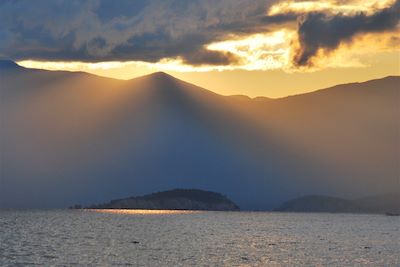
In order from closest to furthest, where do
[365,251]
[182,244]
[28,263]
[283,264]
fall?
1. [28,263]
2. [283,264]
3. [365,251]
4. [182,244]

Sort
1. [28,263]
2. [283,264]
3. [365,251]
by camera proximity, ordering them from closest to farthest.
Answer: [28,263] → [283,264] → [365,251]

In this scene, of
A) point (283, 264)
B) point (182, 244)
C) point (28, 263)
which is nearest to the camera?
point (28, 263)

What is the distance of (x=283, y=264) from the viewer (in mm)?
131875

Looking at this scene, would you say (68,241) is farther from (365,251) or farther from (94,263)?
(365,251)

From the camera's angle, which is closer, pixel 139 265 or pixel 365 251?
pixel 139 265

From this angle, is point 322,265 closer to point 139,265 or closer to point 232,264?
point 232,264

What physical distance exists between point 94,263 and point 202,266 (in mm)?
19001

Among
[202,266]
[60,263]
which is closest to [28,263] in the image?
[60,263]

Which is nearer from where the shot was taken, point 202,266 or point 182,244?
point 202,266

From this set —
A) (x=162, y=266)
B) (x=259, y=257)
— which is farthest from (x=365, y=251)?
(x=162, y=266)

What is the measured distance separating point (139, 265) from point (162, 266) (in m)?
4.07

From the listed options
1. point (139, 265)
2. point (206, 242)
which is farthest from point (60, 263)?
point (206, 242)

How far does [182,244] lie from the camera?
184 metres

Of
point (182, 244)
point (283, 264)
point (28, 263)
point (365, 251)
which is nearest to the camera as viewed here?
point (28, 263)
